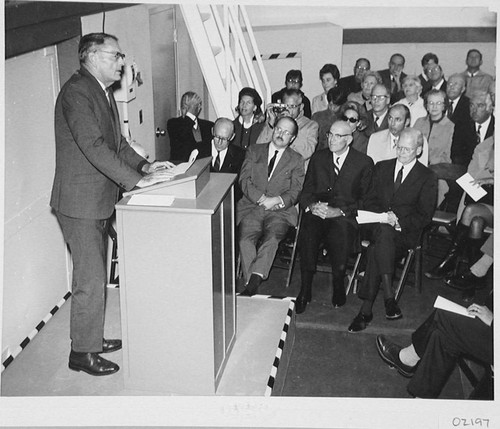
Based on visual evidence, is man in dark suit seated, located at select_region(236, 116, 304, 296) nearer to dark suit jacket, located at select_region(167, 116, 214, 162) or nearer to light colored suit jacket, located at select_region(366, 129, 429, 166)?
light colored suit jacket, located at select_region(366, 129, 429, 166)

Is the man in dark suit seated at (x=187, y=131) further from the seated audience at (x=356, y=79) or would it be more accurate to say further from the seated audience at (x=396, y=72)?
the seated audience at (x=396, y=72)

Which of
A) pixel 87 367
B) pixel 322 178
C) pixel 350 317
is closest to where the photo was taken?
pixel 87 367

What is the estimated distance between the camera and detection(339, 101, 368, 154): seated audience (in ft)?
15.3

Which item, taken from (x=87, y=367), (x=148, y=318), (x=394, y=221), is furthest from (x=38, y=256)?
(x=394, y=221)

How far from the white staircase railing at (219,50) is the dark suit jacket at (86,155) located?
2.79 metres

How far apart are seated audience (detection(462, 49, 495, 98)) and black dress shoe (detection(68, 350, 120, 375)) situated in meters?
4.59

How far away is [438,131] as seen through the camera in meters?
4.84

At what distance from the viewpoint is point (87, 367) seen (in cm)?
299

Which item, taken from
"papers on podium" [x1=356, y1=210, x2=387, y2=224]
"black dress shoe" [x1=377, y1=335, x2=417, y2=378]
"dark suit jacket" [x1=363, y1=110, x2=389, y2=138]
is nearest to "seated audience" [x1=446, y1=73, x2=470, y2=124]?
"dark suit jacket" [x1=363, y1=110, x2=389, y2=138]

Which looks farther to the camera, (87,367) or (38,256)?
(38,256)

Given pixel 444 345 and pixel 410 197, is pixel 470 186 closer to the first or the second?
pixel 410 197

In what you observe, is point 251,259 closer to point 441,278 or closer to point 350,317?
point 350,317

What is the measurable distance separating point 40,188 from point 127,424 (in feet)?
4.75

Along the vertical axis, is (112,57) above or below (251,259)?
above
